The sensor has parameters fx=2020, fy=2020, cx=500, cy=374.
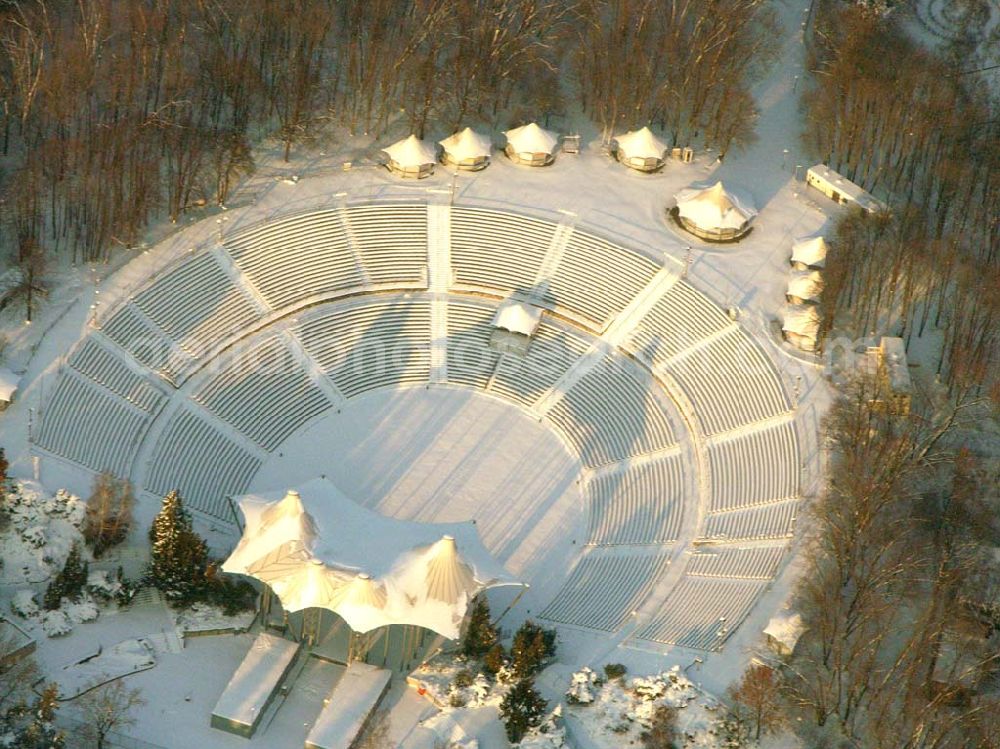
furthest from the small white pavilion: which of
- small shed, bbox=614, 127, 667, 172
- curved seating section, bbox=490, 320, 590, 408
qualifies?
curved seating section, bbox=490, 320, 590, 408

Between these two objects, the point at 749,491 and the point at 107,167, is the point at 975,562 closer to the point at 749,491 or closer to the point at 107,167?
the point at 749,491

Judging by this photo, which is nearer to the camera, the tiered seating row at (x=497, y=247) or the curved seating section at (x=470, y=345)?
the curved seating section at (x=470, y=345)

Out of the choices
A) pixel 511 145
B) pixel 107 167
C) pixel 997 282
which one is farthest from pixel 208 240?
pixel 997 282

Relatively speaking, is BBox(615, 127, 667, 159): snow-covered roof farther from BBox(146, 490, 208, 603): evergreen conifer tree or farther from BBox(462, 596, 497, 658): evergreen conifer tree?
BBox(146, 490, 208, 603): evergreen conifer tree

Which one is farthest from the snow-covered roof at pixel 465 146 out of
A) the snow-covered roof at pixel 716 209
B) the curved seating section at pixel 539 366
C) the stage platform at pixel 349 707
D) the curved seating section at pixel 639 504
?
the stage platform at pixel 349 707

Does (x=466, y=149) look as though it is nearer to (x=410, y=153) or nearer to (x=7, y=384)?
(x=410, y=153)

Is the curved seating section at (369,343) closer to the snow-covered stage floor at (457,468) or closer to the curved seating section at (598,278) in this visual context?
→ the snow-covered stage floor at (457,468)
